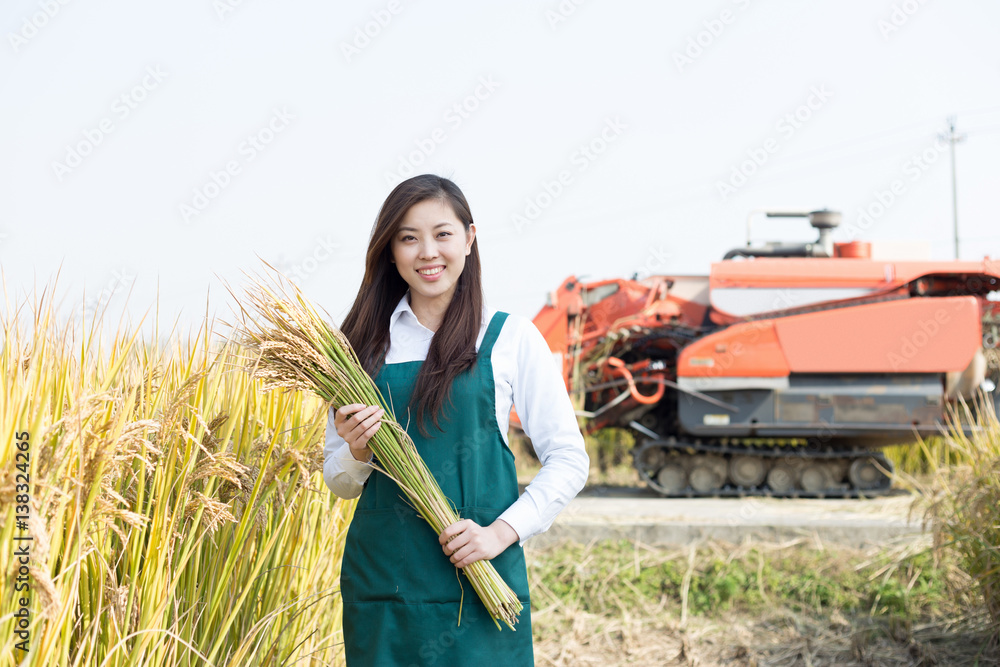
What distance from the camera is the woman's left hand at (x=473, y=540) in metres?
1.64

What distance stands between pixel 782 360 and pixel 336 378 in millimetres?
6387

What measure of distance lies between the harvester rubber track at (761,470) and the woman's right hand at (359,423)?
254 inches

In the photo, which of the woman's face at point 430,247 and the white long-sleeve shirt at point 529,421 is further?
the woman's face at point 430,247

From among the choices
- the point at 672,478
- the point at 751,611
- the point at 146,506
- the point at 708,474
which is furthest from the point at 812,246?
the point at 146,506

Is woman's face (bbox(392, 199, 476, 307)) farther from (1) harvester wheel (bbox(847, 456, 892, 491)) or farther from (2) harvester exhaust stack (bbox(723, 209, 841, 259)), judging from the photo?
(2) harvester exhaust stack (bbox(723, 209, 841, 259))

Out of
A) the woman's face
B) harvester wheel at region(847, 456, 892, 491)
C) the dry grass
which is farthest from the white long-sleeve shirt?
harvester wheel at region(847, 456, 892, 491)

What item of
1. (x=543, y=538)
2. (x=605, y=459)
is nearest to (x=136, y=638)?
(x=543, y=538)

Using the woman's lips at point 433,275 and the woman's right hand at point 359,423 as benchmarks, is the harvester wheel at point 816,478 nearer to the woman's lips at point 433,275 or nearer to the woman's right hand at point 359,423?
the woman's lips at point 433,275

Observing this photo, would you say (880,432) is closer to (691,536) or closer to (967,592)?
(691,536)

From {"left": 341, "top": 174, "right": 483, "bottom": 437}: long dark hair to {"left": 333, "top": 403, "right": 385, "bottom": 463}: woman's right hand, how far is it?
129 millimetres

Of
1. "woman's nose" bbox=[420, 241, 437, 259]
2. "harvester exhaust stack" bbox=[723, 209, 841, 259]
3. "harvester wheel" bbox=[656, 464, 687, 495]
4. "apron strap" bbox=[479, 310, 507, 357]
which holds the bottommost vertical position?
"harvester wheel" bbox=[656, 464, 687, 495]

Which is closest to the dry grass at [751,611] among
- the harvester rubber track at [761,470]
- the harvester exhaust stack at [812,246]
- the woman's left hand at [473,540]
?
the woman's left hand at [473,540]

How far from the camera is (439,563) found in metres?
1.76

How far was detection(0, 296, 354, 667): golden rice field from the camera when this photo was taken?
4.62 feet
